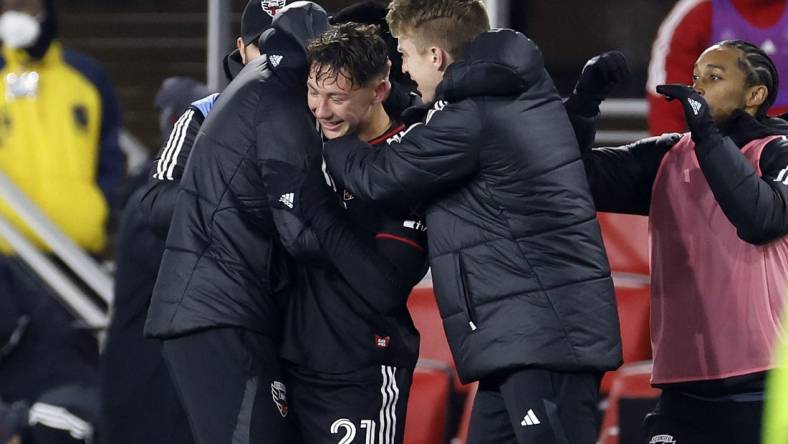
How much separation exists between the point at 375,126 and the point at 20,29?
Answer: 12.2ft

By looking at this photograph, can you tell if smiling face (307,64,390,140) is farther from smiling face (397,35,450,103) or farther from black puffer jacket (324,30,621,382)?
black puffer jacket (324,30,621,382)

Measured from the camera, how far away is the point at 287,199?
15.0ft

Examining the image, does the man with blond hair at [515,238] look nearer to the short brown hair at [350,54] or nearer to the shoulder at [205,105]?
the short brown hair at [350,54]

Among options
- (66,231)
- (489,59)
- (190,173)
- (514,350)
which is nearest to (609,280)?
(514,350)

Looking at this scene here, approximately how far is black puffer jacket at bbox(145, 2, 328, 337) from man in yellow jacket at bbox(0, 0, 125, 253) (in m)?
3.38

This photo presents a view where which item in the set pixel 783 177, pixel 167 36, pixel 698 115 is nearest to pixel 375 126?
pixel 698 115

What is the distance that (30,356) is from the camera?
265 inches

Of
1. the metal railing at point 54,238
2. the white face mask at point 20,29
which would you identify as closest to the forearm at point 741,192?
the metal railing at point 54,238

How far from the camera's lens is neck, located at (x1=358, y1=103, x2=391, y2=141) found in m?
4.70

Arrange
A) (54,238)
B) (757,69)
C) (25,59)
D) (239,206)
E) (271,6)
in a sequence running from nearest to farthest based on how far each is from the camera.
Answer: (239,206)
(757,69)
(271,6)
(54,238)
(25,59)

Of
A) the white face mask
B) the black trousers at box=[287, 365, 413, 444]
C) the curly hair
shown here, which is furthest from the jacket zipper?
the white face mask

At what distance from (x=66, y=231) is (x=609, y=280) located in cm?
409

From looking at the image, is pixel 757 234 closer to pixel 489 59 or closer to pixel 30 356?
pixel 489 59

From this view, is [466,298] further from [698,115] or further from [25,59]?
[25,59]
